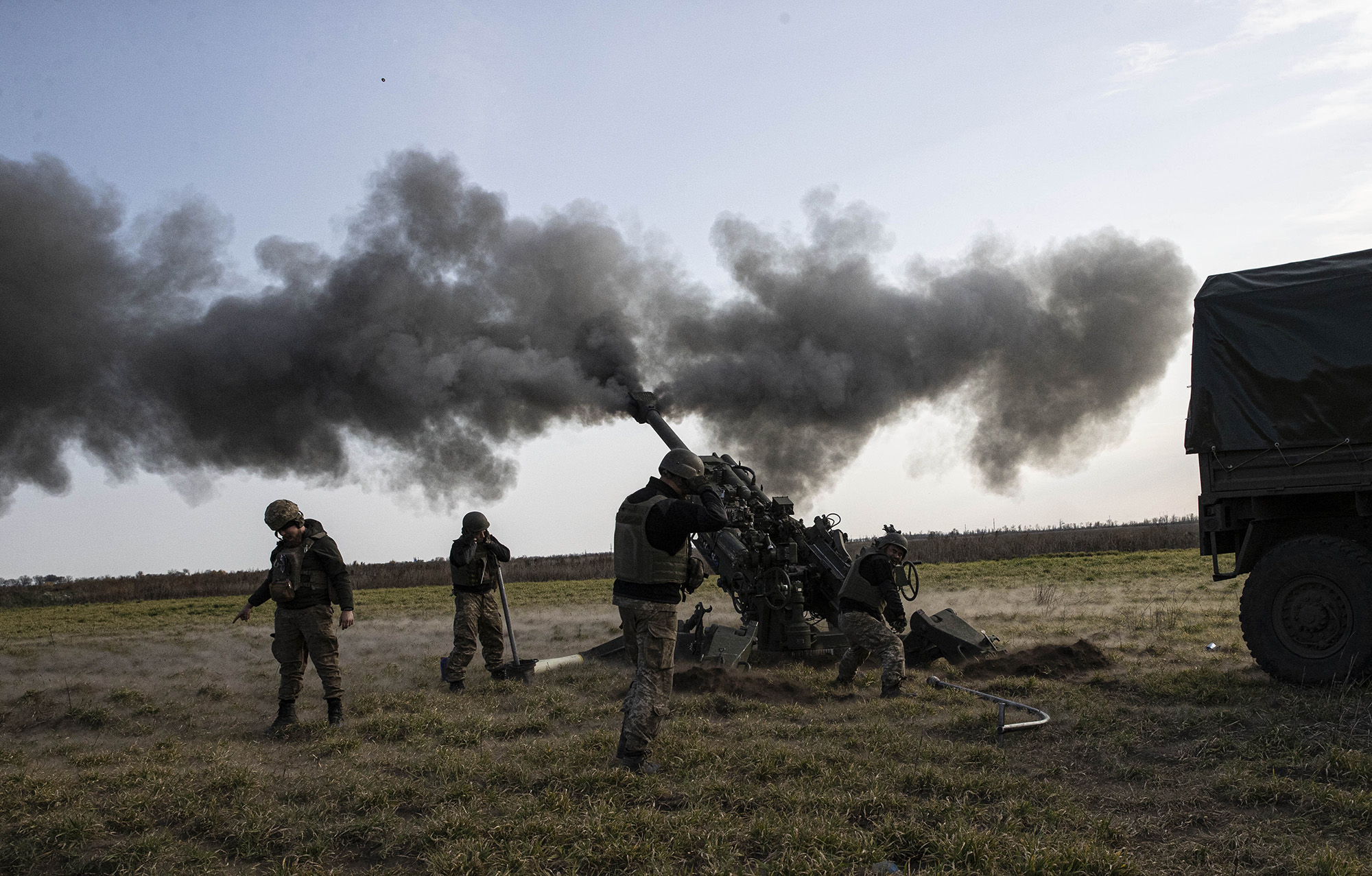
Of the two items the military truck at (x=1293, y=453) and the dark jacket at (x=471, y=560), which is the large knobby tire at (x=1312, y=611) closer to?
the military truck at (x=1293, y=453)

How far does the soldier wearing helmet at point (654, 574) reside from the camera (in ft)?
19.5

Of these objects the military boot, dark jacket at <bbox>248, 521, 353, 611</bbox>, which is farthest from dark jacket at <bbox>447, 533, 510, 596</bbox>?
the military boot

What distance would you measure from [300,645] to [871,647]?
5.27 meters

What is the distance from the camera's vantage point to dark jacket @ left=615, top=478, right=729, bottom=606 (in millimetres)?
6012

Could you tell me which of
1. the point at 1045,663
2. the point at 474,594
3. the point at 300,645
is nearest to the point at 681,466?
the point at 300,645

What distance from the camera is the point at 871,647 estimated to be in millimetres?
8953

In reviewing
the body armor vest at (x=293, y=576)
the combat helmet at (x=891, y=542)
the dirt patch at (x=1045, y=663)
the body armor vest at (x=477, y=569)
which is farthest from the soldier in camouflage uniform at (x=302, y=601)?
the dirt patch at (x=1045, y=663)

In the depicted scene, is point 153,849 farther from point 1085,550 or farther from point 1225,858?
point 1085,550

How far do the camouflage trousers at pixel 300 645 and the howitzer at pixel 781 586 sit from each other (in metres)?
4.00

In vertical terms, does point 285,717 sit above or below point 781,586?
below

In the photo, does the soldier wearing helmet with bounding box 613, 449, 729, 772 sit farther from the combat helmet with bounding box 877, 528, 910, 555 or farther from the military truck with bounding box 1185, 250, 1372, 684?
the military truck with bounding box 1185, 250, 1372, 684

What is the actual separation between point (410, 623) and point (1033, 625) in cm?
1154

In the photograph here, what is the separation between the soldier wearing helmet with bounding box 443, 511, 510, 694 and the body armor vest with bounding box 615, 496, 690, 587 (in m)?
3.68

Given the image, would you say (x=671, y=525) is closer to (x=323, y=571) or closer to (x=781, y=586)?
(x=323, y=571)
